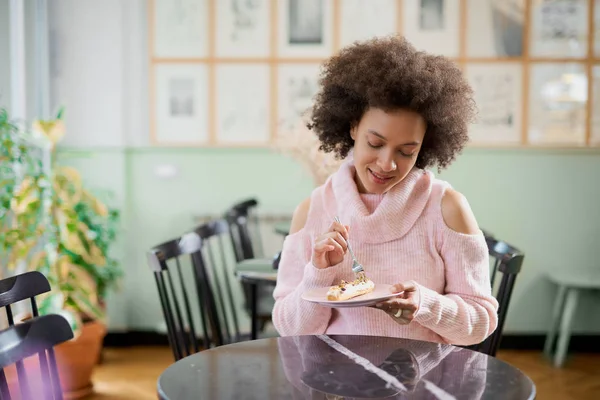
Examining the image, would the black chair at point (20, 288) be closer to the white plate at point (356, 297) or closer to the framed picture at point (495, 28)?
the white plate at point (356, 297)

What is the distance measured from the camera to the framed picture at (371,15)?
160 inches

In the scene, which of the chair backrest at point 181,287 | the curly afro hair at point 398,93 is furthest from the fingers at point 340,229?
the chair backrest at point 181,287

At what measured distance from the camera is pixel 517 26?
13.3 feet

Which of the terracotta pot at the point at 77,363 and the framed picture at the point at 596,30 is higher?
the framed picture at the point at 596,30

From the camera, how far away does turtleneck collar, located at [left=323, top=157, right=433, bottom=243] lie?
1.58 metres

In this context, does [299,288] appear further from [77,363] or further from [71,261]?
[71,261]

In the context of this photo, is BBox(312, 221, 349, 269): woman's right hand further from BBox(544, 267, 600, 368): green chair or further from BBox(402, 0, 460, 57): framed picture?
BBox(402, 0, 460, 57): framed picture

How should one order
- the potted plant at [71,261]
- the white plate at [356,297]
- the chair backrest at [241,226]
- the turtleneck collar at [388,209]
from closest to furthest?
the white plate at [356,297], the turtleneck collar at [388,209], the chair backrest at [241,226], the potted plant at [71,261]

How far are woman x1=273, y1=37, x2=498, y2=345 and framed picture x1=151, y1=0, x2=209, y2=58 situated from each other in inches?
101

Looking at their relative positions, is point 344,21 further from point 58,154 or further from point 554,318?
point 554,318

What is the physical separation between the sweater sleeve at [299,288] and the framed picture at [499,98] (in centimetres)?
262

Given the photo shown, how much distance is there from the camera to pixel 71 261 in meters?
3.56

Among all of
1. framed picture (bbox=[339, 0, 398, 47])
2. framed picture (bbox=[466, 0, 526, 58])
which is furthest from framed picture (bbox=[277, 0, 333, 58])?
framed picture (bbox=[466, 0, 526, 58])

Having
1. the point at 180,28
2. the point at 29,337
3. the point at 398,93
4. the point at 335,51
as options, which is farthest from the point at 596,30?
the point at 29,337
